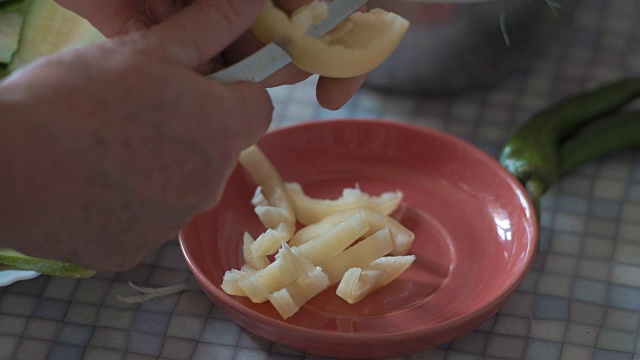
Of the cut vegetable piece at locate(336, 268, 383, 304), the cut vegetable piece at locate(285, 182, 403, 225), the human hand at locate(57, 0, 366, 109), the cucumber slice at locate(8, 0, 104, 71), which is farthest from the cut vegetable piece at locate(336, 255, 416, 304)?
the cucumber slice at locate(8, 0, 104, 71)

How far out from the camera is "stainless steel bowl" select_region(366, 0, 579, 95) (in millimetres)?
1284

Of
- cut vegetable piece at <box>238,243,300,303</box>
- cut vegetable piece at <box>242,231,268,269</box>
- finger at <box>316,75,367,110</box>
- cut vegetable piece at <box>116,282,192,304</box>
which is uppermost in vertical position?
finger at <box>316,75,367,110</box>

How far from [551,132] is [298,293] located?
51 cm

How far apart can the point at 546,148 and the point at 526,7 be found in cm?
24

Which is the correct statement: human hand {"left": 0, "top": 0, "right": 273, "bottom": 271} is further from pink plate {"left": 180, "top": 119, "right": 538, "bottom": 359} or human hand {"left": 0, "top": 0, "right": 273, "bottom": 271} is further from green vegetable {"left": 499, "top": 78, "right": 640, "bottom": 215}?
green vegetable {"left": 499, "top": 78, "right": 640, "bottom": 215}

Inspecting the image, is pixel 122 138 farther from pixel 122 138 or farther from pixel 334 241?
pixel 334 241

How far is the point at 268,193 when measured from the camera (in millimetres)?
1153

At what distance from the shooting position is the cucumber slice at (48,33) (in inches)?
49.6

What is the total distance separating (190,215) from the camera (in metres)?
0.76

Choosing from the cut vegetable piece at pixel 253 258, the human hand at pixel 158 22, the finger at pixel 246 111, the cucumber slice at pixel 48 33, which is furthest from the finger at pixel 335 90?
the cucumber slice at pixel 48 33

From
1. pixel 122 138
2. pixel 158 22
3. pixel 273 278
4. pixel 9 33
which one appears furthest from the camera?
pixel 9 33

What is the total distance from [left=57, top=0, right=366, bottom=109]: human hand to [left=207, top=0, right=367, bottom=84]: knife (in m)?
0.07

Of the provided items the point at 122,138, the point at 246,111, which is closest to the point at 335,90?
the point at 246,111

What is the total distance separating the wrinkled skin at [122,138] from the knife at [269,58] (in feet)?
0.04
